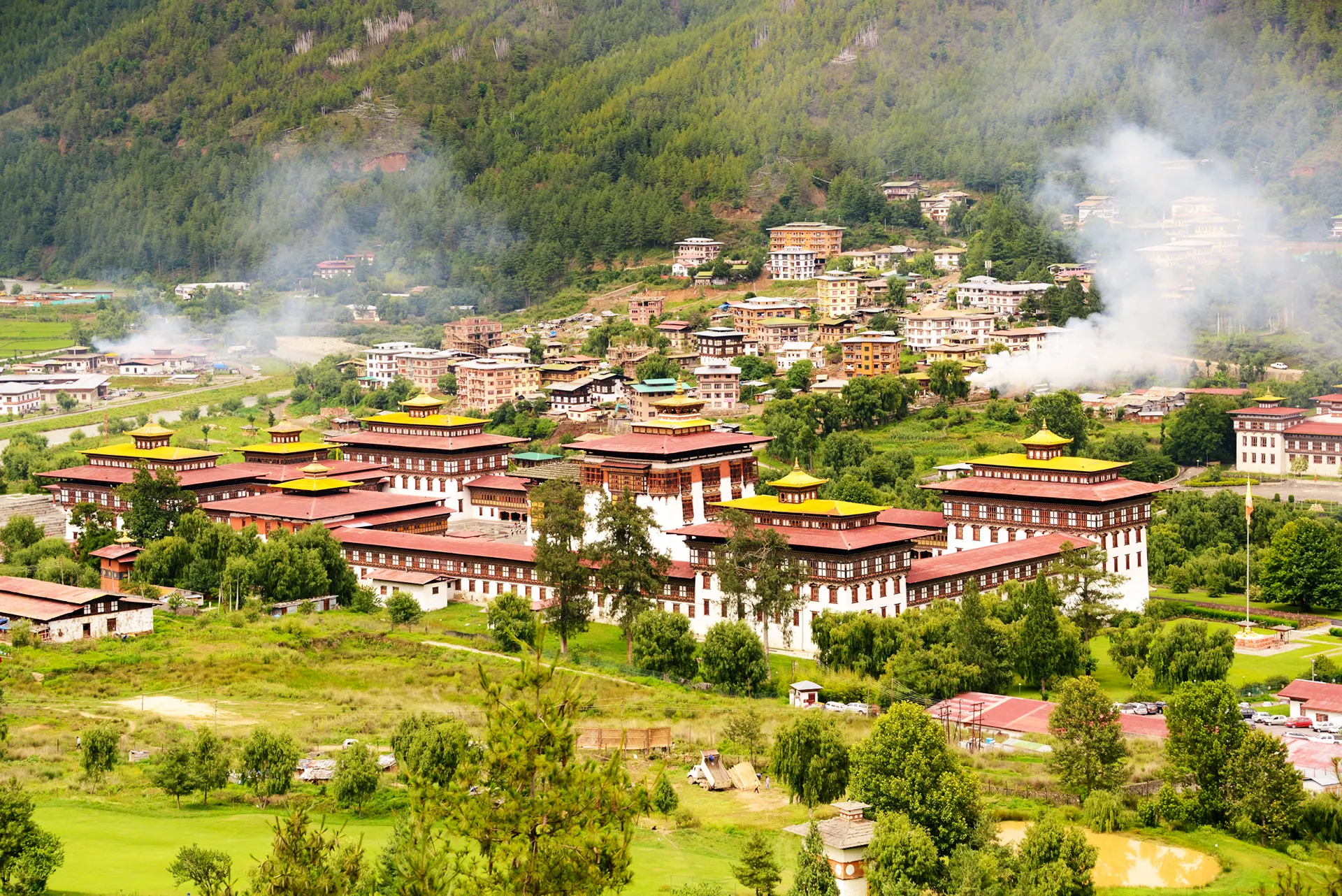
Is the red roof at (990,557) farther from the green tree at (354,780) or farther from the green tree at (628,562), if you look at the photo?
the green tree at (354,780)

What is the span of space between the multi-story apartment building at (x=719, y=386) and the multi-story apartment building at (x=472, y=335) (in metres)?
25.7

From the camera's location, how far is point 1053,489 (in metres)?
62.6

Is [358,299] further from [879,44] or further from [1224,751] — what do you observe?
[1224,751]

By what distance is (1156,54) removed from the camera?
485 feet

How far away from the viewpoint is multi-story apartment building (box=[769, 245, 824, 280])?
4808 inches

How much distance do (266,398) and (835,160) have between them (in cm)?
5354

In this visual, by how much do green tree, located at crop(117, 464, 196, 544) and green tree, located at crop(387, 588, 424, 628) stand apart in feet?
45.4

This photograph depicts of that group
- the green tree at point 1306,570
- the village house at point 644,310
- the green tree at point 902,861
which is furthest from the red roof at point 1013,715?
the village house at point 644,310

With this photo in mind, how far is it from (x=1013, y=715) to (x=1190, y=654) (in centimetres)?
559

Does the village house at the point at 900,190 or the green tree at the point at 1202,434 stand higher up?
the village house at the point at 900,190

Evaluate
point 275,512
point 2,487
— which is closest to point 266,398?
point 2,487

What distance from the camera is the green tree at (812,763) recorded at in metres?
38.5

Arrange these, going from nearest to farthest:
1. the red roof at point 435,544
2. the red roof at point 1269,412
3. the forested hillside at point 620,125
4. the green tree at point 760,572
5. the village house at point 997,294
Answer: the green tree at point 760,572
the red roof at point 435,544
the red roof at point 1269,412
the village house at point 997,294
the forested hillside at point 620,125

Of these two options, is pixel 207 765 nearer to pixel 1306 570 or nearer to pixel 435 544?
pixel 435 544
